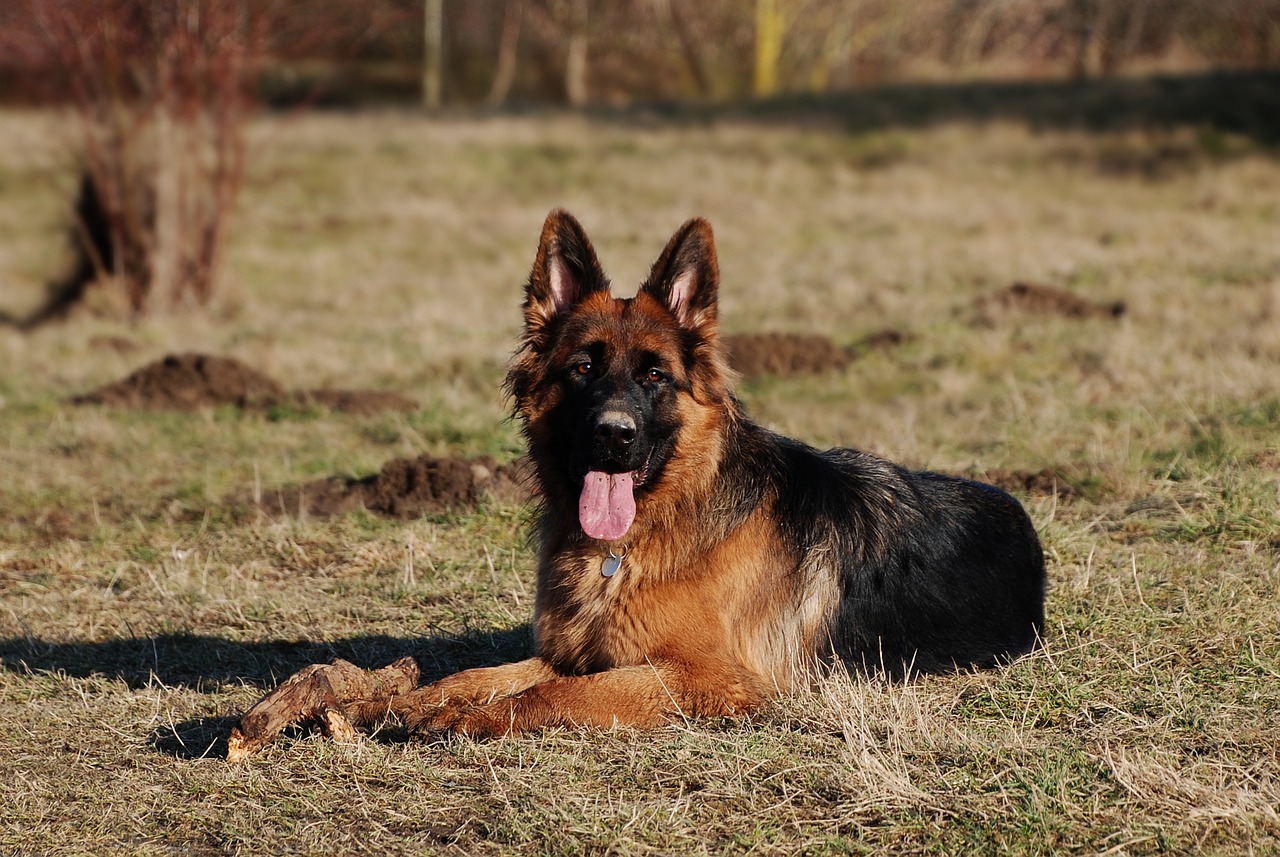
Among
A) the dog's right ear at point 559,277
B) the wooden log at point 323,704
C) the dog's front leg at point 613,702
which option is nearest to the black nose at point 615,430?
the dog's right ear at point 559,277

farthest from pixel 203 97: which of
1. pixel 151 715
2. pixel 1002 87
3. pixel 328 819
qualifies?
pixel 1002 87

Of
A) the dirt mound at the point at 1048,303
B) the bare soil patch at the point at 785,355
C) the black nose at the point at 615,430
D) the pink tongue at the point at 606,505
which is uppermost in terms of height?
the black nose at the point at 615,430

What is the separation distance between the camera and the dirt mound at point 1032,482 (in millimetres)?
7844

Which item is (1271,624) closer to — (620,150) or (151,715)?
(151,715)

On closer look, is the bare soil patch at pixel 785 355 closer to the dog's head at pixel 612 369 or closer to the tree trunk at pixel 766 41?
the dog's head at pixel 612 369

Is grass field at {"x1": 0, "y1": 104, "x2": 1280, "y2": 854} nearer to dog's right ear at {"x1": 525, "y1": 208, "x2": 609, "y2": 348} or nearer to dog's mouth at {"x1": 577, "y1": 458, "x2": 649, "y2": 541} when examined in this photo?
dog's mouth at {"x1": 577, "y1": 458, "x2": 649, "y2": 541}

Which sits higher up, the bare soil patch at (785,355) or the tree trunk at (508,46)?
the tree trunk at (508,46)

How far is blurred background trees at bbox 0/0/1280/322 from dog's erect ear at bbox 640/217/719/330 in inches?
472

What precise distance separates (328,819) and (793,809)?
151 centimetres

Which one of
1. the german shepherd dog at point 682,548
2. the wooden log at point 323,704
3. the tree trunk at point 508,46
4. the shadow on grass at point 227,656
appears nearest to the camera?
the wooden log at point 323,704

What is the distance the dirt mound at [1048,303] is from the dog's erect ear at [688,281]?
895 cm

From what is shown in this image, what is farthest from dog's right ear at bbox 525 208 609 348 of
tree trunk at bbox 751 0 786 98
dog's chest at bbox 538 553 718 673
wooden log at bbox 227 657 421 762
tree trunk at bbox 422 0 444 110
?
tree trunk at bbox 751 0 786 98

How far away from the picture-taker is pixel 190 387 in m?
11.2

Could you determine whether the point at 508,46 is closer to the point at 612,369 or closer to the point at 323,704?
the point at 612,369
